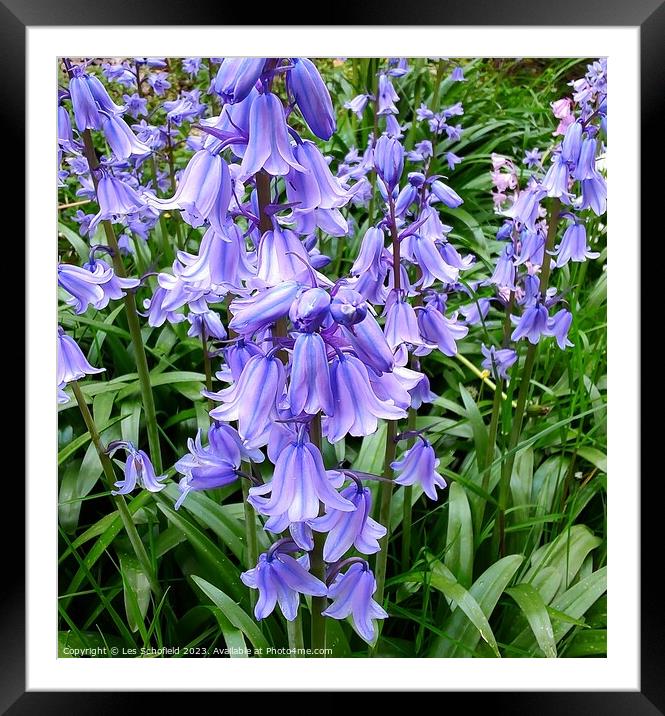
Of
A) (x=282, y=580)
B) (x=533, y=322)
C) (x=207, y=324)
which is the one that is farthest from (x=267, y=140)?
(x=533, y=322)

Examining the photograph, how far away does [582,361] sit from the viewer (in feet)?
7.54

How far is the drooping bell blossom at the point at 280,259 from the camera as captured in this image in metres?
1.25

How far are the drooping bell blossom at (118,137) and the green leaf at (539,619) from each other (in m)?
1.60

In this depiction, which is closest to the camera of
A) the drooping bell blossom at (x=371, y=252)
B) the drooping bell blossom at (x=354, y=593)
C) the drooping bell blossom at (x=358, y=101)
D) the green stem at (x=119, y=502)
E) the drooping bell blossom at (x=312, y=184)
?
the drooping bell blossom at (x=312, y=184)

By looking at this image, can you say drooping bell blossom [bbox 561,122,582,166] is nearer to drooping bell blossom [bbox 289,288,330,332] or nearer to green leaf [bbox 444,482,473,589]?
green leaf [bbox 444,482,473,589]

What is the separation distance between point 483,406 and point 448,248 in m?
0.86

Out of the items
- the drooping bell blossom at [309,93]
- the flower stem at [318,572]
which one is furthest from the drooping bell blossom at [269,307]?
the drooping bell blossom at [309,93]

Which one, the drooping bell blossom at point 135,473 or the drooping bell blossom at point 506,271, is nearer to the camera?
the drooping bell blossom at point 135,473

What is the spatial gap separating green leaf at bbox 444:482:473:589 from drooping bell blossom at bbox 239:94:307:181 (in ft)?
4.01

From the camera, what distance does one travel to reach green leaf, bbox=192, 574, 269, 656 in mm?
1722
